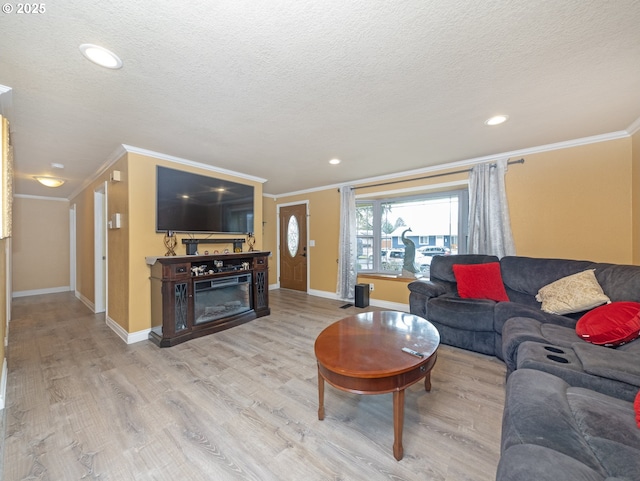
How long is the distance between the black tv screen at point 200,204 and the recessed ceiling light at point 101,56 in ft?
5.66

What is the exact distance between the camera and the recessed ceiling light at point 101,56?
1.38 m

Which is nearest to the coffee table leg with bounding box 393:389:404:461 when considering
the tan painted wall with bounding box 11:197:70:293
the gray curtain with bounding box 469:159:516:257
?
the gray curtain with bounding box 469:159:516:257

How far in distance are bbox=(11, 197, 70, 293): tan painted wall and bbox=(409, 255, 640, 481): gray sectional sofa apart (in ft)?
26.3

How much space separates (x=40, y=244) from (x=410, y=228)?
8.05 m

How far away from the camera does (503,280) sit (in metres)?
2.88

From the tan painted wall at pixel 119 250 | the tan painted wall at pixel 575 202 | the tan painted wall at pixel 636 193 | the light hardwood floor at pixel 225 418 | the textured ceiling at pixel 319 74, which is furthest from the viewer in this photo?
the tan painted wall at pixel 119 250

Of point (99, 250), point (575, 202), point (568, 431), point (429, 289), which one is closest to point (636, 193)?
point (575, 202)

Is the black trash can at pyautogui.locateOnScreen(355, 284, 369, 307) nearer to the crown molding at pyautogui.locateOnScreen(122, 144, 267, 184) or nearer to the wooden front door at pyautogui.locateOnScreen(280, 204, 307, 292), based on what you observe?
the wooden front door at pyautogui.locateOnScreen(280, 204, 307, 292)

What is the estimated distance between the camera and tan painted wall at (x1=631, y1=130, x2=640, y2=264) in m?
2.46

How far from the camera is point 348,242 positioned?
181 inches

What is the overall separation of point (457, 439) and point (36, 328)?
5.05m

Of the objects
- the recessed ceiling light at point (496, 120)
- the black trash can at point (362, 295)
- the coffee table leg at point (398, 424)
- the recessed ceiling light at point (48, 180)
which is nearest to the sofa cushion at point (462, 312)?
the black trash can at point (362, 295)

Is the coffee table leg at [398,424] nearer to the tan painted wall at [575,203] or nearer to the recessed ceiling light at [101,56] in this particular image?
the recessed ceiling light at [101,56]

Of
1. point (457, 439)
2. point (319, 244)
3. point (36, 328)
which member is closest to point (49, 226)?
point (36, 328)
